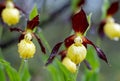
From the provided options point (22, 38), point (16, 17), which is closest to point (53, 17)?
point (16, 17)

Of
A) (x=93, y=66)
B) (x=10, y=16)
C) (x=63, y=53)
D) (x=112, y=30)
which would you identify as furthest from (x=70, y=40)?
(x=112, y=30)

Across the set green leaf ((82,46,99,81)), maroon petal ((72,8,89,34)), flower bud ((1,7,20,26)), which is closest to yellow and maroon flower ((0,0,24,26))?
flower bud ((1,7,20,26))

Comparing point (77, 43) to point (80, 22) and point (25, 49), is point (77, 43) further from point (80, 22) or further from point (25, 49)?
point (25, 49)

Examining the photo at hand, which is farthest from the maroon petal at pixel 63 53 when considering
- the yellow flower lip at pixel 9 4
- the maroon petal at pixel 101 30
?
the maroon petal at pixel 101 30

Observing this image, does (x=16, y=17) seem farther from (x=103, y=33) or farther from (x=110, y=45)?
(x=110, y=45)

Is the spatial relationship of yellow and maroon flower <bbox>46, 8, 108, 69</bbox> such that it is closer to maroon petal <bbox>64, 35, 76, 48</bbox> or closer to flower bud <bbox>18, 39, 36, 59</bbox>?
maroon petal <bbox>64, 35, 76, 48</bbox>

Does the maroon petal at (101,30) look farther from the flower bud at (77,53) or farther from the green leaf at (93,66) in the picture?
the flower bud at (77,53)
